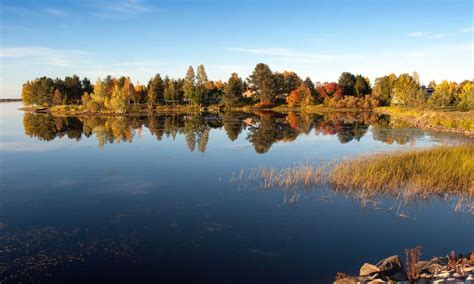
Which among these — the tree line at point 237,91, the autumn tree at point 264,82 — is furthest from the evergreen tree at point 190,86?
the autumn tree at point 264,82

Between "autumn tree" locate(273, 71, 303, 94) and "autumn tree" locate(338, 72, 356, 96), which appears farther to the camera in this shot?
"autumn tree" locate(338, 72, 356, 96)

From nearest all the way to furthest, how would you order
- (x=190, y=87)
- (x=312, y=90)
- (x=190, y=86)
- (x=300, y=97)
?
(x=190, y=87) < (x=190, y=86) < (x=300, y=97) < (x=312, y=90)

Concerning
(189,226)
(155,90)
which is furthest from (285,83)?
(189,226)

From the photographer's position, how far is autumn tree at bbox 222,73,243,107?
12190 cm

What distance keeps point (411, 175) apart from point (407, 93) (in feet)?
287

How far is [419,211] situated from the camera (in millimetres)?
18797

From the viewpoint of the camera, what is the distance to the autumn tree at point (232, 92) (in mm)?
121900

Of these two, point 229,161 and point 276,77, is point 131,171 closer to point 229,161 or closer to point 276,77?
point 229,161

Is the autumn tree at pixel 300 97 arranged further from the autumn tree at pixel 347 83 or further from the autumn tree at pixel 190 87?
the autumn tree at pixel 190 87

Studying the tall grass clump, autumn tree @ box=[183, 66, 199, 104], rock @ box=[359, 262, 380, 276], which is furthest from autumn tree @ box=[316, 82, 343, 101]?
rock @ box=[359, 262, 380, 276]

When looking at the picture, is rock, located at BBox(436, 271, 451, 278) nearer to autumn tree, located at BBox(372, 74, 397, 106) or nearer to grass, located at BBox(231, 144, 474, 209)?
grass, located at BBox(231, 144, 474, 209)

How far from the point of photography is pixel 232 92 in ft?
403

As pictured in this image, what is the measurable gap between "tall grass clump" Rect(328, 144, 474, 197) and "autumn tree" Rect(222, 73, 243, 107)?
97.8 m

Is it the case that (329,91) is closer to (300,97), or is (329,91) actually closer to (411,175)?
(300,97)
